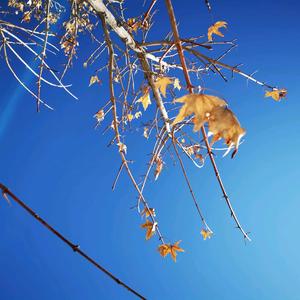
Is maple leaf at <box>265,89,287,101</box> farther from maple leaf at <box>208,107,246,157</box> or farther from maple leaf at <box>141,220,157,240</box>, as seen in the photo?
maple leaf at <box>208,107,246,157</box>

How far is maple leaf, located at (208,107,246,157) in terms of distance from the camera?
810mm

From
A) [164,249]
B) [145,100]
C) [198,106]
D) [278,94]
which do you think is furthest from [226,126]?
[278,94]

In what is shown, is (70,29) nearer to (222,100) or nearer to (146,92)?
(146,92)

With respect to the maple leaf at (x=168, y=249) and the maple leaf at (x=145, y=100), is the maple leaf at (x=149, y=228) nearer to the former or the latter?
the maple leaf at (x=168, y=249)

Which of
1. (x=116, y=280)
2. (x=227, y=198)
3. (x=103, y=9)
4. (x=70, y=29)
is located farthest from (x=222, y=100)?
(x=70, y=29)

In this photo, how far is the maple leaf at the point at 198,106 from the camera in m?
0.84

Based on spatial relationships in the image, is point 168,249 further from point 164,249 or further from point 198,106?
point 198,106

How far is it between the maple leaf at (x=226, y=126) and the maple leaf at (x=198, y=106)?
2 cm

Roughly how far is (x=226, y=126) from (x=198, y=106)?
10cm

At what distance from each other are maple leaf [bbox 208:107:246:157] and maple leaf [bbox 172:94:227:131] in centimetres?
2

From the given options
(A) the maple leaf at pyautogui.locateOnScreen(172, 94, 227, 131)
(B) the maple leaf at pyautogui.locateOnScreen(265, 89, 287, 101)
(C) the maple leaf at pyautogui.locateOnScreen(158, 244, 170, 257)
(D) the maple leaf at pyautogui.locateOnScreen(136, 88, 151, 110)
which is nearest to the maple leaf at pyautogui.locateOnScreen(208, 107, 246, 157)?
(A) the maple leaf at pyautogui.locateOnScreen(172, 94, 227, 131)

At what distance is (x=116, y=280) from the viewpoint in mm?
584

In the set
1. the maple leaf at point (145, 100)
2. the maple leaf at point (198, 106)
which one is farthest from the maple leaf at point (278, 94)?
the maple leaf at point (198, 106)

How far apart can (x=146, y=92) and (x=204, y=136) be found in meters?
1.02
